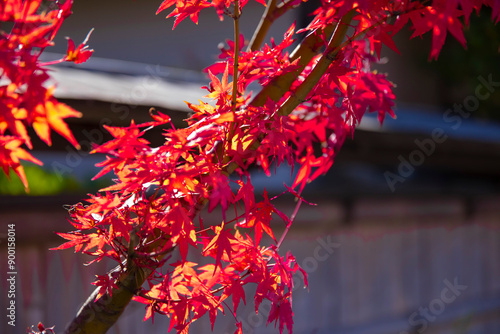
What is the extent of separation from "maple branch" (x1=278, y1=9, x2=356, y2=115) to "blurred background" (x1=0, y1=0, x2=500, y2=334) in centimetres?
116

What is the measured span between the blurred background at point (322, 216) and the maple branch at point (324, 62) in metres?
1.16

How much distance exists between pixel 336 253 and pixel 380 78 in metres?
2.03

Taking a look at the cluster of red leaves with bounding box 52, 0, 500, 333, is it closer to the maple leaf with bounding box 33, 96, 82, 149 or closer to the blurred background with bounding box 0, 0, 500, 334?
the maple leaf with bounding box 33, 96, 82, 149

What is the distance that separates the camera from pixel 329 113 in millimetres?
1272

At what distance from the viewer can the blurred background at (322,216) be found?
86.3 inches

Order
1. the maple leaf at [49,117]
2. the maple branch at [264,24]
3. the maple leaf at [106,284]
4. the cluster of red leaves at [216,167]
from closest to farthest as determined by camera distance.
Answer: the maple leaf at [49,117], the cluster of red leaves at [216,167], the maple leaf at [106,284], the maple branch at [264,24]

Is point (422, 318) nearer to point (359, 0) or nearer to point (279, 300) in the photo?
point (279, 300)

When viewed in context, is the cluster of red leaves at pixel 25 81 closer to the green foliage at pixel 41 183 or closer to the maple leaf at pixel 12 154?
the maple leaf at pixel 12 154

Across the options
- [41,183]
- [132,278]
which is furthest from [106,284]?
[41,183]

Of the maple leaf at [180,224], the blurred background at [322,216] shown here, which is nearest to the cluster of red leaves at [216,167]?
the maple leaf at [180,224]

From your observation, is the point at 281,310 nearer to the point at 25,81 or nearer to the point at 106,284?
the point at 106,284

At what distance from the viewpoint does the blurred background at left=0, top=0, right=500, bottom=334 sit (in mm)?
2191

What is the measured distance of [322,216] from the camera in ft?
10.2

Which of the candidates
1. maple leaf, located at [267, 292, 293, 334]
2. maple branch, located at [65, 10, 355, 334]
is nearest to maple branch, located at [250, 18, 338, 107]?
maple branch, located at [65, 10, 355, 334]
